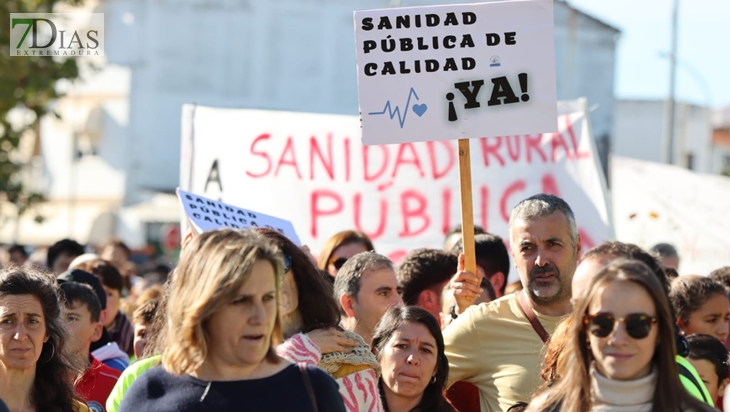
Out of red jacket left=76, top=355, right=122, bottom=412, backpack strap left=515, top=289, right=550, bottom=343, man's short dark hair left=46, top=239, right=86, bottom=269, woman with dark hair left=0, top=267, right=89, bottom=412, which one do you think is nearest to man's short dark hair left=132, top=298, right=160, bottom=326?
red jacket left=76, top=355, right=122, bottom=412

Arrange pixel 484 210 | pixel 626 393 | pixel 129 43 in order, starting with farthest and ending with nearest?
pixel 129 43, pixel 484 210, pixel 626 393

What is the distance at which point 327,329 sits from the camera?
4047 millimetres

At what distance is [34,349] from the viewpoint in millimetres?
4516

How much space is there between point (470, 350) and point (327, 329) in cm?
108

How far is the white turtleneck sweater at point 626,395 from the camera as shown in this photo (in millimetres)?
3229

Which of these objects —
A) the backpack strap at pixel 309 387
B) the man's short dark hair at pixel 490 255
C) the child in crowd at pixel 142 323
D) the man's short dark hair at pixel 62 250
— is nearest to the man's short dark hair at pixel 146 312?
the child in crowd at pixel 142 323

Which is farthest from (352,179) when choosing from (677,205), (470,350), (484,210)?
(677,205)

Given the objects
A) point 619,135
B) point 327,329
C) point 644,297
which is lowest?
point 619,135

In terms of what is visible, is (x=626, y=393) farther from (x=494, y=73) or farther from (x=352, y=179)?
(x=352, y=179)

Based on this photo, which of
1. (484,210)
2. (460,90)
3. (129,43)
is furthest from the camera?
(129,43)

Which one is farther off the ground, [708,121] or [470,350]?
[470,350]

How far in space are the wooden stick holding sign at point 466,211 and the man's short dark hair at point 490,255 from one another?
1304 mm

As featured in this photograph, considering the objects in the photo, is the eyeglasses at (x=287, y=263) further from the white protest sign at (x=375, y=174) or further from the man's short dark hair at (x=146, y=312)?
the white protest sign at (x=375, y=174)

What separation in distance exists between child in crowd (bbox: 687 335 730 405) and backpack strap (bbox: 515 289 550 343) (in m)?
0.84
